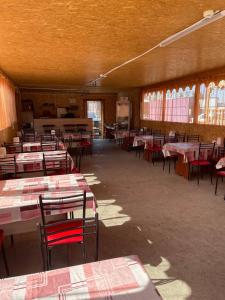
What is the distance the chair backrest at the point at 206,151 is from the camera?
4844mm

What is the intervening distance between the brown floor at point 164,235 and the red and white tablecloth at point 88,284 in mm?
977

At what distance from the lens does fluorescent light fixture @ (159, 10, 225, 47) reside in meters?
2.20

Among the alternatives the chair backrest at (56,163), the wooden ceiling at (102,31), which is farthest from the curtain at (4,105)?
the chair backrest at (56,163)

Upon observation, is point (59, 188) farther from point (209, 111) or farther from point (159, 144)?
point (209, 111)

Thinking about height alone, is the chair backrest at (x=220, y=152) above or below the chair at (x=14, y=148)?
below

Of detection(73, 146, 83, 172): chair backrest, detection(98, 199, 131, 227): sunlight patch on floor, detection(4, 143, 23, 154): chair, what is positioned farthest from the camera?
detection(73, 146, 83, 172): chair backrest

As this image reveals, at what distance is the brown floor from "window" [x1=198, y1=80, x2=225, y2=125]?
205 centimetres

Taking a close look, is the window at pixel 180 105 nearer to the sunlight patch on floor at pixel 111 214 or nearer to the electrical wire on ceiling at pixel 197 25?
the electrical wire on ceiling at pixel 197 25

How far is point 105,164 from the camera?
6.25 meters

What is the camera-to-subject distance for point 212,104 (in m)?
5.96

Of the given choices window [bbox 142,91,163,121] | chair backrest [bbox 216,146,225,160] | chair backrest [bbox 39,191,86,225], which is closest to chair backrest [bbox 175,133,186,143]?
chair backrest [bbox 216,146,225,160]

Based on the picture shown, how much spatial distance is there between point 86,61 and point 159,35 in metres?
2.03

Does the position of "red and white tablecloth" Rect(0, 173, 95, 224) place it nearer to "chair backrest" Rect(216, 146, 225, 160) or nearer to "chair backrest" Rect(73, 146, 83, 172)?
"chair backrest" Rect(73, 146, 83, 172)

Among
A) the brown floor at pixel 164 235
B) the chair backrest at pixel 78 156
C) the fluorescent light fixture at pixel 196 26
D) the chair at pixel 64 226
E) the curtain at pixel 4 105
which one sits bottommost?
the brown floor at pixel 164 235
